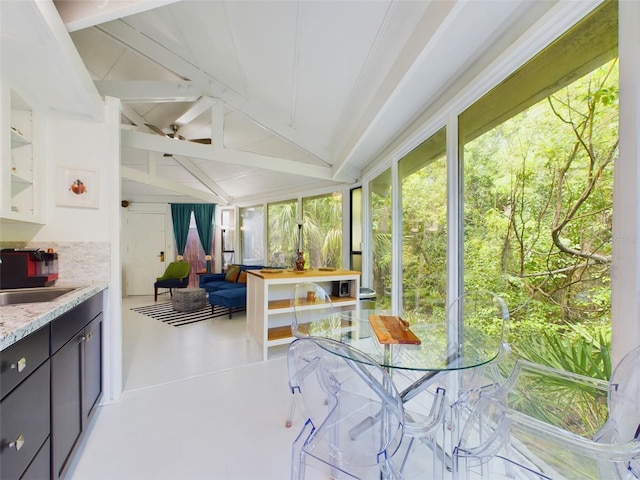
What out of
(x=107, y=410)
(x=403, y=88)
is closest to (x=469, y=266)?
(x=403, y=88)

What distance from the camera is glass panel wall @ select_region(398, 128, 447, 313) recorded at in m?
2.21

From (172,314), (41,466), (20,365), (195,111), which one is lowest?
(172,314)

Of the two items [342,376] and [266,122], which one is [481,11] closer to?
[342,376]

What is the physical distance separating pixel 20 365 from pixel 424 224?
262 centimetres

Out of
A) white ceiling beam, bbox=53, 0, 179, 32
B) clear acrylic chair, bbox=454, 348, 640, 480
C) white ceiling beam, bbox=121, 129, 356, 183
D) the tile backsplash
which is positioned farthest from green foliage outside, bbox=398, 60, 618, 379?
the tile backsplash

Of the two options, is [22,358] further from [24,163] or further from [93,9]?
[93,9]

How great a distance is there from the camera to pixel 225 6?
2074mm

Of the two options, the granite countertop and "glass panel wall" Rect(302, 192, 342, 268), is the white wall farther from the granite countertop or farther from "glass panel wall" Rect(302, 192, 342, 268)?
"glass panel wall" Rect(302, 192, 342, 268)

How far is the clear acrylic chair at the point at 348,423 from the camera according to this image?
1.05 metres

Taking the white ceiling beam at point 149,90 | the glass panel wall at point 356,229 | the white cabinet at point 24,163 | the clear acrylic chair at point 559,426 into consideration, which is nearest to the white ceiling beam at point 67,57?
the white cabinet at point 24,163

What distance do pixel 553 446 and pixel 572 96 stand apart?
1.72 metres

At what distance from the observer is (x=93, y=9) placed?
4.86ft

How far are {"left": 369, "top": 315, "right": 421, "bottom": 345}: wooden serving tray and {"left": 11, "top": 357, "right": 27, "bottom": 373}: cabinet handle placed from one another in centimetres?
146

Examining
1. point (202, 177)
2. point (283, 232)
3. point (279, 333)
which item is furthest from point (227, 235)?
point (279, 333)
